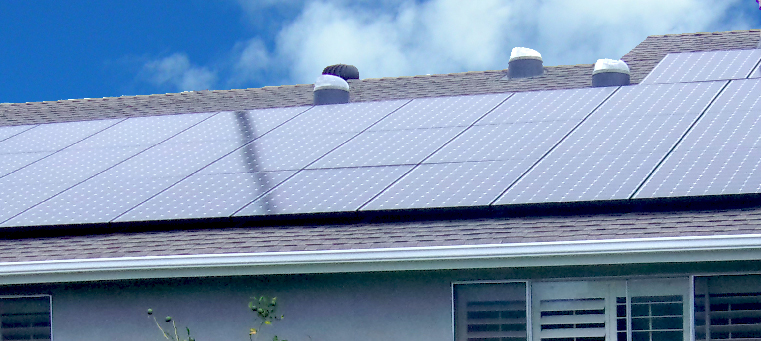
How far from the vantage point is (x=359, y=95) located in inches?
688

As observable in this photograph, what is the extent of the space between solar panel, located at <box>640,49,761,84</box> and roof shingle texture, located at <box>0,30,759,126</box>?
26.1 inches

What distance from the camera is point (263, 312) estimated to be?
1034 centimetres

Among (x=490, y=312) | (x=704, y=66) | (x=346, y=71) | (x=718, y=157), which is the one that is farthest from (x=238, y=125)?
(x=704, y=66)

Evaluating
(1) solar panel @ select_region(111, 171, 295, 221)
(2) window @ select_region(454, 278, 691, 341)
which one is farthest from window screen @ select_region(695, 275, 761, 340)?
(1) solar panel @ select_region(111, 171, 295, 221)

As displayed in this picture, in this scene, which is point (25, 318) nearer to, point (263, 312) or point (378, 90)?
point (263, 312)

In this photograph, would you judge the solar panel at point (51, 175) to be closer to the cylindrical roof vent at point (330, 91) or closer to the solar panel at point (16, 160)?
the solar panel at point (16, 160)

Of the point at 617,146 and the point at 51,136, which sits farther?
the point at 51,136

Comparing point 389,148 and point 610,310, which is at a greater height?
point 389,148

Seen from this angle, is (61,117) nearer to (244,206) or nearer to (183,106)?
(183,106)

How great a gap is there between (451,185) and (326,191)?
1386mm

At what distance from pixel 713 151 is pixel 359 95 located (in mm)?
7604

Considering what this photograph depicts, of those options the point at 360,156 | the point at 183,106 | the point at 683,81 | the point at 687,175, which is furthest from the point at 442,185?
the point at 183,106

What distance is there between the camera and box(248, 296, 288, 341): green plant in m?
10.4

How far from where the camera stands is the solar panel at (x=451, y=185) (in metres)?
10.8
